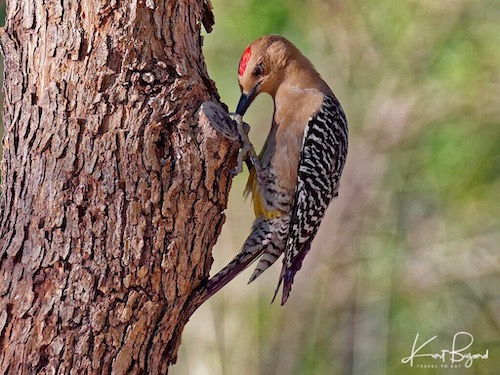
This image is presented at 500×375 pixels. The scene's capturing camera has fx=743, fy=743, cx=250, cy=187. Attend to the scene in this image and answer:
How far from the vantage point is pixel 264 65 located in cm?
286

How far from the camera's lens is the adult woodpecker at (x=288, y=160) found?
2.65 meters

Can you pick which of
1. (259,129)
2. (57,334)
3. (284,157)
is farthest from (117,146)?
(259,129)

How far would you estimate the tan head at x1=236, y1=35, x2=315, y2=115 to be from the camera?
2.83 metres

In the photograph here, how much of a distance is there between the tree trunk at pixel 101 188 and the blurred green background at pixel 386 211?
2243 millimetres

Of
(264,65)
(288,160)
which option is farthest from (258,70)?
(288,160)

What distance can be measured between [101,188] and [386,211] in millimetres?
2754

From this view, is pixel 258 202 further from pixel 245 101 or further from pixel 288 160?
pixel 245 101

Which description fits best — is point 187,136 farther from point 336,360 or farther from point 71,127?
point 336,360

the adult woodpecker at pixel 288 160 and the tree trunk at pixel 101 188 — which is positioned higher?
the adult woodpecker at pixel 288 160

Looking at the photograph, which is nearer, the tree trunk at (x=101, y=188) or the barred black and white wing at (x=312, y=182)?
the tree trunk at (x=101, y=188)

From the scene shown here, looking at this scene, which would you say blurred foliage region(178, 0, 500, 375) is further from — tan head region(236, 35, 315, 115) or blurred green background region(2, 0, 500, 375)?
tan head region(236, 35, 315, 115)

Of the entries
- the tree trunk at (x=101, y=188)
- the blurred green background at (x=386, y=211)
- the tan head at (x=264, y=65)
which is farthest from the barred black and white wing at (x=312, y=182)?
the blurred green background at (x=386, y=211)

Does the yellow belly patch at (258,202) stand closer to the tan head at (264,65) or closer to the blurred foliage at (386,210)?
the tan head at (264,65)

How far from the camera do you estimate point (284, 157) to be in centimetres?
267
